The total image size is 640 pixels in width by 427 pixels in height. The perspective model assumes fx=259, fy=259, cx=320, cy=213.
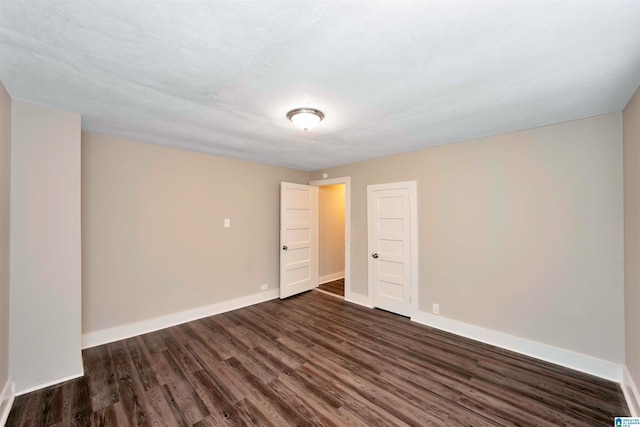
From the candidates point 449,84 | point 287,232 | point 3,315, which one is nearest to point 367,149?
point 449,84

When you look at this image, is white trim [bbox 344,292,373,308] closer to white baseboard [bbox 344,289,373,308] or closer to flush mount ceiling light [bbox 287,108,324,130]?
white baseboard [bbox 344,289,373,308]

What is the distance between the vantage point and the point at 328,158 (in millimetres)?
4188

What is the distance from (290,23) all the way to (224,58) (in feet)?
1.68

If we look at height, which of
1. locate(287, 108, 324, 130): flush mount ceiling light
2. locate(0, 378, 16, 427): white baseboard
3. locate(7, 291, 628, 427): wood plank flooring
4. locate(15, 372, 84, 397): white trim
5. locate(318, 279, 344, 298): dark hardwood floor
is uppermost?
locate(287, 108, 324, 130): flush mount ceiling light

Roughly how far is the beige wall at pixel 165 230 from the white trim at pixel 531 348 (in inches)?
112

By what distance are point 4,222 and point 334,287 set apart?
4.61m

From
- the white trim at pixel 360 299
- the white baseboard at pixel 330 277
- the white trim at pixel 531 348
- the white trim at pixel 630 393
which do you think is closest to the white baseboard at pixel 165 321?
the white baseboard at pixel 330 277

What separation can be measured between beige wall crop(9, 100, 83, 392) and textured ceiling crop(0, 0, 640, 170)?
267 millimetres

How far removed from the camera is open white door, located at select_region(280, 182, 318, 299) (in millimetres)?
4660

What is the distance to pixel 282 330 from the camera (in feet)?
11.1

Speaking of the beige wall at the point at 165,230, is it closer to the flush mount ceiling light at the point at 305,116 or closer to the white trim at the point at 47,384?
the white trim at the point at 47,384

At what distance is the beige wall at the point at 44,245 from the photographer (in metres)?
2.15

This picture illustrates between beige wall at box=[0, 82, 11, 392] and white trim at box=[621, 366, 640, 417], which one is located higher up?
beige wall at box=[0, 82, 11, 392]

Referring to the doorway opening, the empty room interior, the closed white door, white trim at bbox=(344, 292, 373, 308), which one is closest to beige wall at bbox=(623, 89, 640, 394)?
the empty room interior
